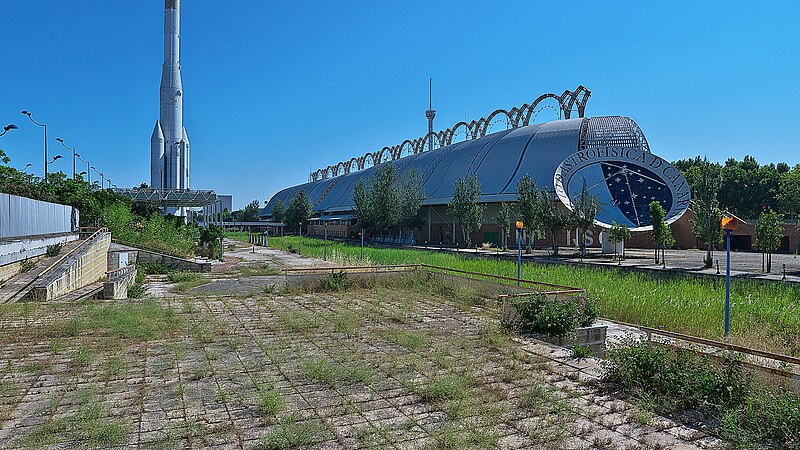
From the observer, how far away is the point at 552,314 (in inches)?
405

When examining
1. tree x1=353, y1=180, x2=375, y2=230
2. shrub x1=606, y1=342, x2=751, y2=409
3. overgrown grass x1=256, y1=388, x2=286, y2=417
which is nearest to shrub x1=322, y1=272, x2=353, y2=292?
overgrown grass x1=256, y1=388, x2=286, y2=417

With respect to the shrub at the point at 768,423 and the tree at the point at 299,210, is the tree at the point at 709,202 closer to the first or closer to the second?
the shrub at the point at 768,423

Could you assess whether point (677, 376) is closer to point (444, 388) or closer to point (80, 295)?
point (444, 388)

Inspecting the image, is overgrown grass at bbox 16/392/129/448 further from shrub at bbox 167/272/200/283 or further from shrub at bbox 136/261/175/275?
shrub at bbox 136/261/175/275

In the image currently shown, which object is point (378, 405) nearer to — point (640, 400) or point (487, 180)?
point (640, 400)

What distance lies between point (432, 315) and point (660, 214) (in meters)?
24.1

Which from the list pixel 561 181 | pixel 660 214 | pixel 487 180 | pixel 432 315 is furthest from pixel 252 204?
pixel 432 315

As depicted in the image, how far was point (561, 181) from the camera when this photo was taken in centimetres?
4778

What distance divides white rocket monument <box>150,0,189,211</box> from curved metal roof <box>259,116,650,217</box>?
30.0m

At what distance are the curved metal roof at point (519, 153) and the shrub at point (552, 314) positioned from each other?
42.8m

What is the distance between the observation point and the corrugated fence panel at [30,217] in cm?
1481

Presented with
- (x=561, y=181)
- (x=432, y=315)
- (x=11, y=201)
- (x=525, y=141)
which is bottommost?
(x=432, y=315)

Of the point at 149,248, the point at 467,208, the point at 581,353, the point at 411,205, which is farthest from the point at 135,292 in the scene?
the point at 411,205

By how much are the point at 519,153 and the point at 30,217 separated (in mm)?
48289
